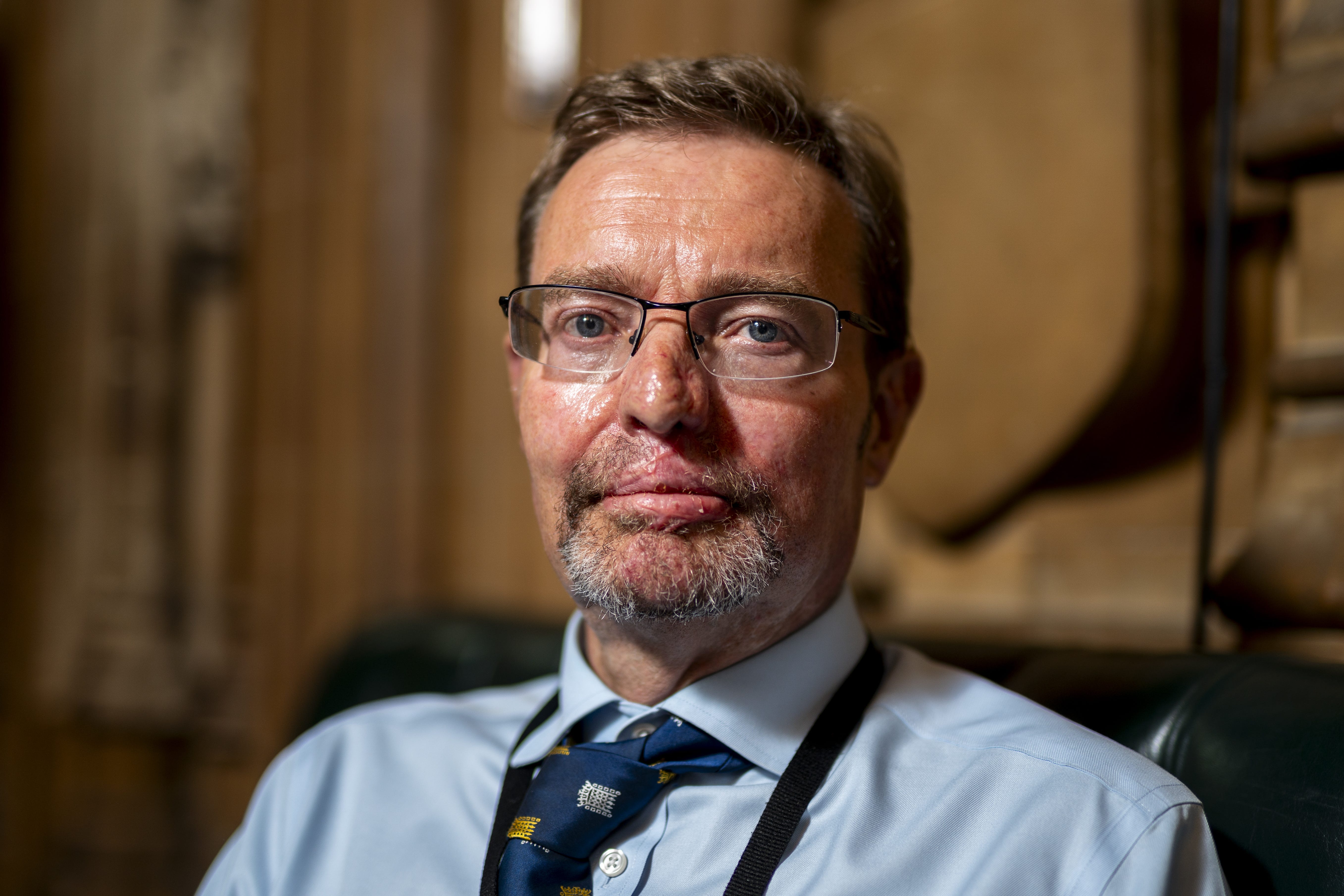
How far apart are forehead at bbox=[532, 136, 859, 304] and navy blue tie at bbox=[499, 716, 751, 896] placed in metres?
0.47

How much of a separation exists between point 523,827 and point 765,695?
0.28 metres

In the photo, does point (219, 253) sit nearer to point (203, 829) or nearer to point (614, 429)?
point (203, 829)

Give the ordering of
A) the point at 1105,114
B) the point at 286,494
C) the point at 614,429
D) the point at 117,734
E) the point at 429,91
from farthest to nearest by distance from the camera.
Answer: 1. the point at 117,734
2. the point at 286,494
3. the point at 429,91
4. the point at 1105,114
5. the point at 614,429

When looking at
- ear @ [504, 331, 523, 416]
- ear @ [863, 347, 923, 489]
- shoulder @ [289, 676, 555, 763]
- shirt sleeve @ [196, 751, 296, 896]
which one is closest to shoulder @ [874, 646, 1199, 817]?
ear @ [863, 347, 923, 489]

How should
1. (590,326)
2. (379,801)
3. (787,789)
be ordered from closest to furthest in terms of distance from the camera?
(787,789) → (590,326) → (379,801)

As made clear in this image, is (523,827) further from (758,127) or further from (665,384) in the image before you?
(758,127)

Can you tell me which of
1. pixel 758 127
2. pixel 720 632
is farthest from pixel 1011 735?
pixel 758 127

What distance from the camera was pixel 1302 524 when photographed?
4.63 ft

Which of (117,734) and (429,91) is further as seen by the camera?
(117,734)

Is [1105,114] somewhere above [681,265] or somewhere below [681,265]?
above

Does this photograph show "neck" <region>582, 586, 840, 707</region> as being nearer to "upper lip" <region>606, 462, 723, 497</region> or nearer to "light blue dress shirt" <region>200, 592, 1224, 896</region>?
"light blue dress shirt" <region>200, 592, 1224, 896</region>

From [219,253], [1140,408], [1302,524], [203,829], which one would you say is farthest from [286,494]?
[1302,524]

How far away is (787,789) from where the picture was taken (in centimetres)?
107

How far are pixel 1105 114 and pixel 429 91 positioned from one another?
83.5 inches
